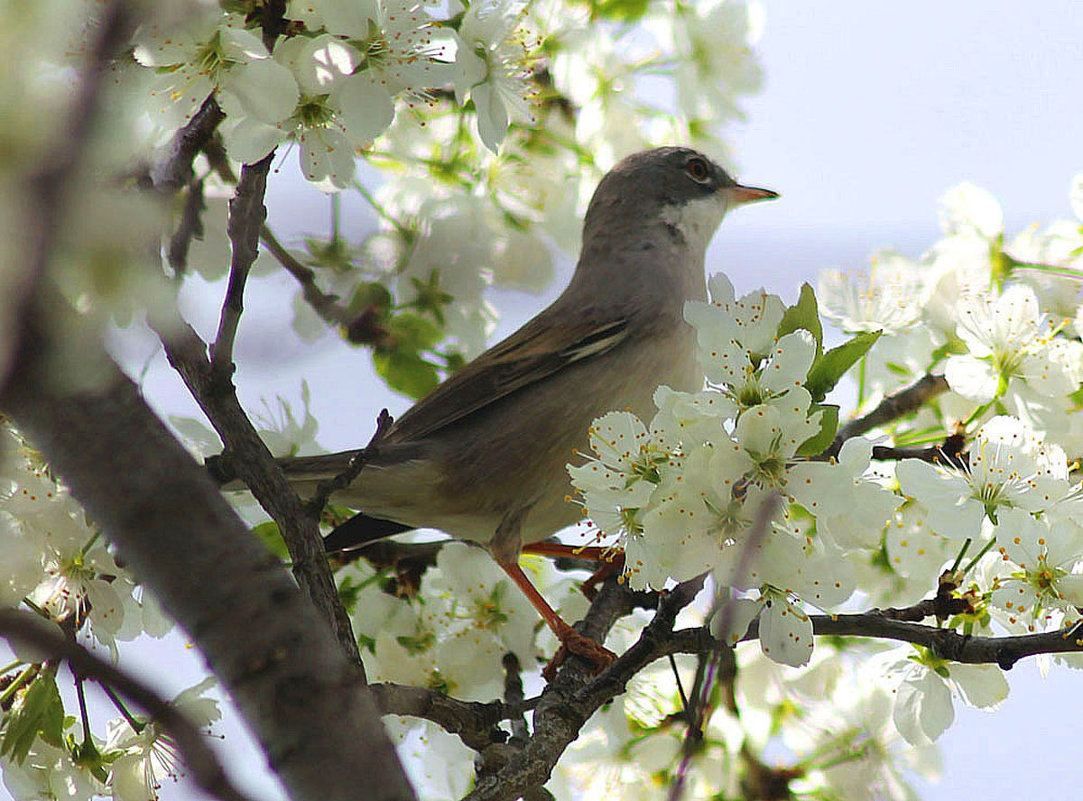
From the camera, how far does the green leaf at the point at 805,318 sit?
184 centimetres

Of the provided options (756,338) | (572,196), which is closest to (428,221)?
(572,196)

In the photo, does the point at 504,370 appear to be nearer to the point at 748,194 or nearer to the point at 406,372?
the point at 406,372

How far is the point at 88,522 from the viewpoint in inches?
92.9

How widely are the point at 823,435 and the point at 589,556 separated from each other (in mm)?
1350

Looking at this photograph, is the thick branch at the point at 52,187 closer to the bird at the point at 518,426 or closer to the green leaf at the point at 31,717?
the green leaf at the point at 31,717

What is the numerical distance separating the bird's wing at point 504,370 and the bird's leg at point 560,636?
470 mm

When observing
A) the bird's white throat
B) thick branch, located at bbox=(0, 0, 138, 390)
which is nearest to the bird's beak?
the bird's white throat

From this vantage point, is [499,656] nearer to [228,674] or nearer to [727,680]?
[727,680]

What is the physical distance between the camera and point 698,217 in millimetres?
4406

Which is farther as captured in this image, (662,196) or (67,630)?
(662,196)

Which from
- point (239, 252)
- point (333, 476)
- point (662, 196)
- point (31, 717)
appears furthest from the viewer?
point (662, 196)

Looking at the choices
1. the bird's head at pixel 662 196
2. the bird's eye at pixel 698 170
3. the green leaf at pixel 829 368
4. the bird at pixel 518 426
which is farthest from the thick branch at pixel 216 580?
the bird's eye at pixel 698 170

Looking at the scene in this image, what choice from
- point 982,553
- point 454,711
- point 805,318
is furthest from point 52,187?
point 982,553

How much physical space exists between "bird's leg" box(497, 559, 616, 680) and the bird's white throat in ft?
5.22
